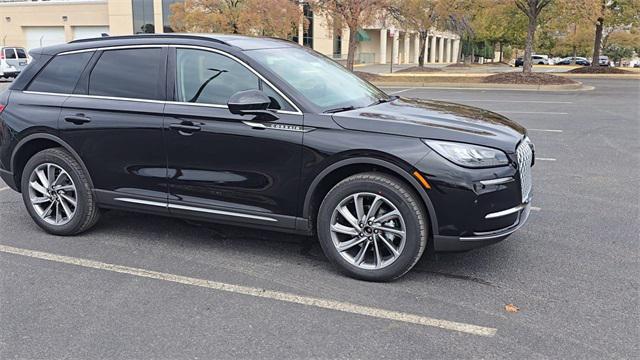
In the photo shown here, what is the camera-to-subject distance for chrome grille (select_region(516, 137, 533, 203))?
399cm

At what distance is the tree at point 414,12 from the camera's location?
3017cm

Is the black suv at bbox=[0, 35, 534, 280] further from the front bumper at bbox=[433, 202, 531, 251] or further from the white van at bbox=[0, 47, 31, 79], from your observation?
the white van at bbox=[0, 47, 31, 79]

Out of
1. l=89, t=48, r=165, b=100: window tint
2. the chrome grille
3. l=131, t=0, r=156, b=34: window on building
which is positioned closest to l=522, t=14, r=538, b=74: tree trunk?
the chrome grille

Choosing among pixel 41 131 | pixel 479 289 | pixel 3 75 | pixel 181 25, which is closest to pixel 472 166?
pixel 479 289

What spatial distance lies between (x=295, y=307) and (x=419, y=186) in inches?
46.5

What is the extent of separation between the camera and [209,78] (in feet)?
14.8

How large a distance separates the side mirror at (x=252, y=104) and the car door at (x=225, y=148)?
6cm

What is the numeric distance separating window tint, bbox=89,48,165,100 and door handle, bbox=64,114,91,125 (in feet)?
0.77

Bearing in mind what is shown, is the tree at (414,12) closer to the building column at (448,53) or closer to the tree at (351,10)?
the tree at (351,10)

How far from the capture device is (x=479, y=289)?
155 inches

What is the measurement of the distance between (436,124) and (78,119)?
3097 millimetres

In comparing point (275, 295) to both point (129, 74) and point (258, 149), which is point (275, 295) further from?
point (129, 74)

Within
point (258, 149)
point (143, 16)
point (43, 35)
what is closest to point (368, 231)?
point (258, 149)

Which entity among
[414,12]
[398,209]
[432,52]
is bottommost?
[398,209]
